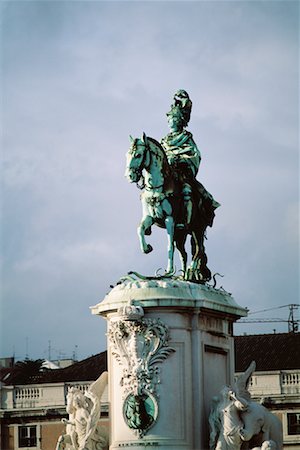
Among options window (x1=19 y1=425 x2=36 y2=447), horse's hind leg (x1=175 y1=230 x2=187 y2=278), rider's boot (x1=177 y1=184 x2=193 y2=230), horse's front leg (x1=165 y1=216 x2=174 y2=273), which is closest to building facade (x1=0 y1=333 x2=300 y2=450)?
window (x1=19 y1=425 x2=36 y2=447)

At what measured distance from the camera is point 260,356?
2491 inches

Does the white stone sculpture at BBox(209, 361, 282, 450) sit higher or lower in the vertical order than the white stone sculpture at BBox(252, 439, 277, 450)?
higher

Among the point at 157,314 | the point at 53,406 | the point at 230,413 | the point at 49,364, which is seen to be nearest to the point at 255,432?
the point at 230,413

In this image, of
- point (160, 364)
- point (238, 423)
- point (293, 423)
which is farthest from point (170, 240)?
point (293, 423)

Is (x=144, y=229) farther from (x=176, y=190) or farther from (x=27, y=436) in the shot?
(x=27, y=436)

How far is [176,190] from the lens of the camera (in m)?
27.2

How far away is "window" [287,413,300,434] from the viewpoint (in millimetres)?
59200

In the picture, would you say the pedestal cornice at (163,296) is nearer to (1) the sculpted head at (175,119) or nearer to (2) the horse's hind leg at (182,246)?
(2) the horse's hind leg at (182,246)

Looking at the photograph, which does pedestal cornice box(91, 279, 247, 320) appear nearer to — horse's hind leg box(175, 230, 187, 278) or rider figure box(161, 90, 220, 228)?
horse's hind leg box(175, 230, 187, 278)

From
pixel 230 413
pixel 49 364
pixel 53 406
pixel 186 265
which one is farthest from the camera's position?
pixel 49 364

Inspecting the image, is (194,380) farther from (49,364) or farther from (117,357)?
(49,364)

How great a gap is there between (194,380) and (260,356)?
123 ft

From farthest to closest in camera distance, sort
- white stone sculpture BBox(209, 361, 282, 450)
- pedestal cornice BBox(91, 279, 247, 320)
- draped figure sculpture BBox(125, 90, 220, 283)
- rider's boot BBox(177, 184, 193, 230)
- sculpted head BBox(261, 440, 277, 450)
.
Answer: rider's boot BBox(177, 184, 193, 230) → draped figure sculpture BBox(125, 90, 220, 283) → pedestal cornice BBox(91, 279, 247, 320) → white stone sculpture BBox(209, 361, 282, 450) → sculpted head BBox(261, 440, 277, 450)

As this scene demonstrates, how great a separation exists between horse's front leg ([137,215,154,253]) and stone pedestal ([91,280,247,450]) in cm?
64
